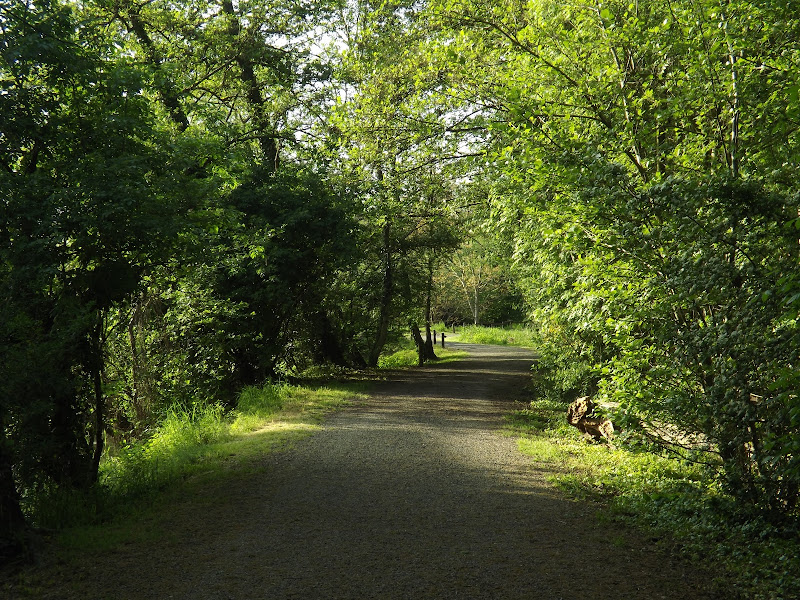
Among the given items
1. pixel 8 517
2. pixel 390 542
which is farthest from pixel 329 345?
pixel 8 517

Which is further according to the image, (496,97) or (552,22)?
(496,97)

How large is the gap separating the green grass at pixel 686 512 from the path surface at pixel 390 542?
336mm

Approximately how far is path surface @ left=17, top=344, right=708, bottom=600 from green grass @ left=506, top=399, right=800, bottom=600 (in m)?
0.34

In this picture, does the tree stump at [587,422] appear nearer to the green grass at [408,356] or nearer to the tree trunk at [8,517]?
the tree trunk at [8,517]

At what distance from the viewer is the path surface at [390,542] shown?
16.1 feet

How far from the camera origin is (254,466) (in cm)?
865

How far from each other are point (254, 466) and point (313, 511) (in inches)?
84.2

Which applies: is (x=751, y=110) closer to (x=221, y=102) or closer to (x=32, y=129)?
(x=32, y=129)

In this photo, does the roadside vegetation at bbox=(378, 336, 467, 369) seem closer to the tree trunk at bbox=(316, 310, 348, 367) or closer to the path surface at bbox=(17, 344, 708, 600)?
the tree trunk at bbox=(316, 310, 348, 367)

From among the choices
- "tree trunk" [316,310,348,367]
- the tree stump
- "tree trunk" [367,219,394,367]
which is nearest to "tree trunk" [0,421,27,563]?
the tree stump

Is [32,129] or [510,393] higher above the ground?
[32,129]

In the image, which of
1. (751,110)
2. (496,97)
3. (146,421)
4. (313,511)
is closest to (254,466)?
(313,511)

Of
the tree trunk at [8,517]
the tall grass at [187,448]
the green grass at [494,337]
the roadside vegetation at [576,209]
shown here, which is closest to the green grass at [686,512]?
the roadside vegetation at [576,209]

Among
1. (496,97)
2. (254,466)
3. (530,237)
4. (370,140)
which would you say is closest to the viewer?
(254,466)
